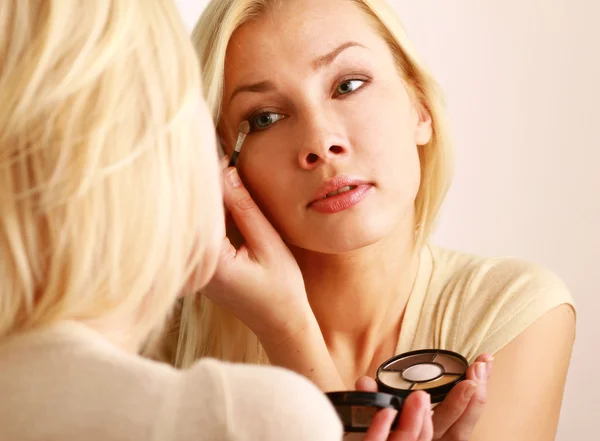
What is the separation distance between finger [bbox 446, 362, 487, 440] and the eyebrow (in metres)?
0.46

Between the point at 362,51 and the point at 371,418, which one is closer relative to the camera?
the point at 371,418

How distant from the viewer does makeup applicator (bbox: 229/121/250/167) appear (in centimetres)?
123

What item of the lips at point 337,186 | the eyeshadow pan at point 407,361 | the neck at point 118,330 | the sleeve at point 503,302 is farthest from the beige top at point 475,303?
the neck at point 118,330

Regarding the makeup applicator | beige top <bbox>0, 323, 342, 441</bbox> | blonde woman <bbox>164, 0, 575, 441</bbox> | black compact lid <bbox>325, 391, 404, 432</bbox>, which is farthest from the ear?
beige top <bbox>0, 323, 342, 441</bbox>

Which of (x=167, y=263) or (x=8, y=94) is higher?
(x=8, y=94)

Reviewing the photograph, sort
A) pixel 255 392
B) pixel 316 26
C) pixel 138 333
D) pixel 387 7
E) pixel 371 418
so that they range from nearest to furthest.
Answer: pixel 255 392, pixel 138 333, pixel 371 418, pixel 316 26, pixel 387 7

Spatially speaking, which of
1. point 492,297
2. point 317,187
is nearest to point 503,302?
point 492,297

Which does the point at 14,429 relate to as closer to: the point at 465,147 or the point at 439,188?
the point at 439,188

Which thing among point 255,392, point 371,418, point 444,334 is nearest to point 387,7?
point 444,334

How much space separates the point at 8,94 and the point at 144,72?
4.1 inches

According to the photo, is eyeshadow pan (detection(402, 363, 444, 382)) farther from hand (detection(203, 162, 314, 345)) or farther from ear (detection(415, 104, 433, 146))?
ear (detection(415, 104, 433, 146))

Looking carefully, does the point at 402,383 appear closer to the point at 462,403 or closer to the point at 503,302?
the point at 462,403

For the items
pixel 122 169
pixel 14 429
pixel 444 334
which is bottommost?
pixel 444 334

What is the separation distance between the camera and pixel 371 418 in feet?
2.78
